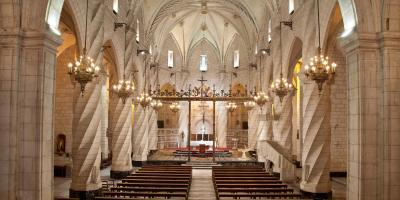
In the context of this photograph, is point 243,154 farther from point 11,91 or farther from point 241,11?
point 11,91

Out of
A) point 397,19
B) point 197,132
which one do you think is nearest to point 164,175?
point 397,19

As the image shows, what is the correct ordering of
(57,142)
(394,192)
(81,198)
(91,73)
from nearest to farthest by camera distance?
(394,192)
(91,73)
(81,198)
(57,142)

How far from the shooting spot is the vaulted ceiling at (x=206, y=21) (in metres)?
31.6

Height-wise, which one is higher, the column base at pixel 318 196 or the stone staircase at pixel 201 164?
the column base at pixel 318 196

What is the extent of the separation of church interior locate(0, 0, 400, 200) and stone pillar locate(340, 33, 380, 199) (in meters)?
0.03

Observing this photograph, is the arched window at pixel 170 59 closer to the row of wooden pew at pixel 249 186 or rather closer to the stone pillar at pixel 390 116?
the row of wooden pew at pixel 249 186

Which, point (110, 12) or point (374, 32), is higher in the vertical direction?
point (110, 12)

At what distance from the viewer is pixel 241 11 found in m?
34.2

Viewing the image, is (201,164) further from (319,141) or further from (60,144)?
(319,141)

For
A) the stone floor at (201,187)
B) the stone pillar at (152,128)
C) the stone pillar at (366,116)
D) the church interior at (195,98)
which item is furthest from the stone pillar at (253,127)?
the stone pillar at (366,116)

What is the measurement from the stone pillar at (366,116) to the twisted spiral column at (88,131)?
10.9 m

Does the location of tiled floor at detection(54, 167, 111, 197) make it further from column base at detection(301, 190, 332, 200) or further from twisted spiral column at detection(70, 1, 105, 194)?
column base at detection(301, 190, 332, 200)

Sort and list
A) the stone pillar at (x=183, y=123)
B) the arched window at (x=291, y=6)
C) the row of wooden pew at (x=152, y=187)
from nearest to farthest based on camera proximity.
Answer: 1. the row of wooden pew at (x=152, y=187)
2. the arched window at (x=291, y=6)
3. the stone pillar at (x=183, y=123)

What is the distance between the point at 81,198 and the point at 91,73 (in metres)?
5.93
